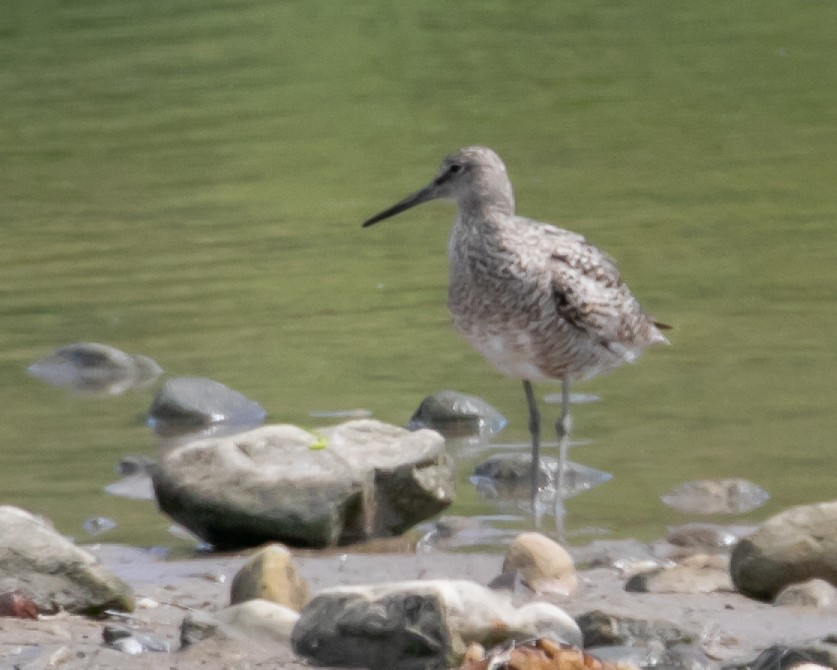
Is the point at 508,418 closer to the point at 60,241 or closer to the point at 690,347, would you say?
the point at 690,347

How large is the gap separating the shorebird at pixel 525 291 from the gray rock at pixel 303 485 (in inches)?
28.0

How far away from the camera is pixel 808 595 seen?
20.1 ft

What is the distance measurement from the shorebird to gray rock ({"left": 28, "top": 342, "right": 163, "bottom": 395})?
7.41 ft

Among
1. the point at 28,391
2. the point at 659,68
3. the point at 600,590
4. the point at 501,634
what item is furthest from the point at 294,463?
the point at 659,68

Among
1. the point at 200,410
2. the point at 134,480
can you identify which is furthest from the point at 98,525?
the point at 200,410

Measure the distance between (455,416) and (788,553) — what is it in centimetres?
270

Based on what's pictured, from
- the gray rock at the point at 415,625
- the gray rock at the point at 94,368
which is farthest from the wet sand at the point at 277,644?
the gray rock at the point at 94,368

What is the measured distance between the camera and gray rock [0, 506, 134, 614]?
597 centimetres

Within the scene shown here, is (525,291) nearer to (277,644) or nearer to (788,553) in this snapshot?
(788,553)

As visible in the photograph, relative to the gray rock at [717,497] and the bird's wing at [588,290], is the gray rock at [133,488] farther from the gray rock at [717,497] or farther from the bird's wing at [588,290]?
the gray rock at [717,497]

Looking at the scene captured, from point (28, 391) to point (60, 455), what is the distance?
3.88 ft

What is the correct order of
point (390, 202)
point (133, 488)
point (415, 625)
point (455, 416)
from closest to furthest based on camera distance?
point (415, 625)
point (133, 488)
point (455, 416)
point (390, 202)

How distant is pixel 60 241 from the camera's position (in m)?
13.5

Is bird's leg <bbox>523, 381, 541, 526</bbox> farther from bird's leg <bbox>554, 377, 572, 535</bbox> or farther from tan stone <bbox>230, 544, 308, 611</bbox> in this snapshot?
tan stone <bbox>230, 544, 308, 611</bbox>
